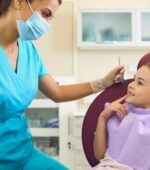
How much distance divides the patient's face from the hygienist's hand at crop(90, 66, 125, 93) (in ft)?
0.82

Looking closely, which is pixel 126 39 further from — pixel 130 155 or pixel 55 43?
pixel 130 155

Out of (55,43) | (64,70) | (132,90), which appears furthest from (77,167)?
(132,90)

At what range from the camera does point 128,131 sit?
54.2 inches

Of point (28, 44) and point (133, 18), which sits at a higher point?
point (133, 18)

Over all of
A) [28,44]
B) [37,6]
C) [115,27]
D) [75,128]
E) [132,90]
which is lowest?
[75,128]

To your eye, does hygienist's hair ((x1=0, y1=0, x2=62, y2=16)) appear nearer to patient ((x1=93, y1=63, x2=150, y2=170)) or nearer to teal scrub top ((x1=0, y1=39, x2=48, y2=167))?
teal scrub top ((x1=0, y1=39, x2=48, y2=167))

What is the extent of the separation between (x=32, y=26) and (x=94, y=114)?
509 millimetres

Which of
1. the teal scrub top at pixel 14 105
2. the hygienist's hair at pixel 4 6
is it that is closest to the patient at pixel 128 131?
the teal scrub top at pixel 14 105

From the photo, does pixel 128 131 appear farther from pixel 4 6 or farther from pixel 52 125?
pixel 52 125

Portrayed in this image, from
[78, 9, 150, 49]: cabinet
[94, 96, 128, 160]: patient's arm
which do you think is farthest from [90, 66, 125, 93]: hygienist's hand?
[78, 9, 150, 49]: cabinet

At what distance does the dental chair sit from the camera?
1.56m

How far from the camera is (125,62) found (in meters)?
3.20

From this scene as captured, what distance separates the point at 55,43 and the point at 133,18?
77cm

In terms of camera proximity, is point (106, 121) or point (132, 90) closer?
point (132, 90)
